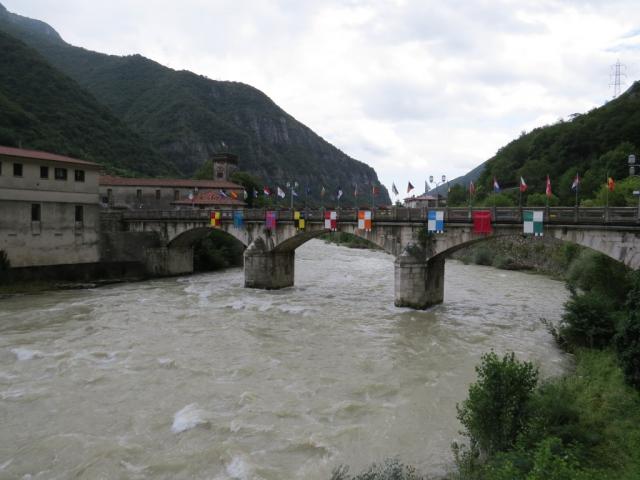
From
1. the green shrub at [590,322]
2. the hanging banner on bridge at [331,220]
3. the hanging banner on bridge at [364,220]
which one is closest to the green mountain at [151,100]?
the hanging banner on bridge at [331,220]

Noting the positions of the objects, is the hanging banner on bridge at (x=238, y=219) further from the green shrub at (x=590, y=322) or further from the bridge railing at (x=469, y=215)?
the green shrub at (x=590, y=322)

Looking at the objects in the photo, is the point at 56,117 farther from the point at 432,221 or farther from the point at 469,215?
the point at 469,215

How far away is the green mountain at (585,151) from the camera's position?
6462 cm

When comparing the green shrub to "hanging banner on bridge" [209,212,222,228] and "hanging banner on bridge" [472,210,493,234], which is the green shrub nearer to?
"hanging banner on bridge" [472,210,493,234]

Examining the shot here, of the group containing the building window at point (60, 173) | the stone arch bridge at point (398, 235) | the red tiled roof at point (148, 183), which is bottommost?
the stone arch bridge at point (398, 235)

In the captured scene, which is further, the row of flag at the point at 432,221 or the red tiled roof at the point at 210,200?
the red tiled roof at the point at 210,200

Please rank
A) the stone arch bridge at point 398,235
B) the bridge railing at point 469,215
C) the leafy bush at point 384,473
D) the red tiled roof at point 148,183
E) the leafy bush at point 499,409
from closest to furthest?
1. the leafy bush at point 384,473
2. the leafy bush at point 499,409
3. the bridge railing at point 469,215
4. the stone arch bridge at point 398,235
5. the red tiled roof at point 148,183

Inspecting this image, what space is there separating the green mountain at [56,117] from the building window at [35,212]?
152 ft

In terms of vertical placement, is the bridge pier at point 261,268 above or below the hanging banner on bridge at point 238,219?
below

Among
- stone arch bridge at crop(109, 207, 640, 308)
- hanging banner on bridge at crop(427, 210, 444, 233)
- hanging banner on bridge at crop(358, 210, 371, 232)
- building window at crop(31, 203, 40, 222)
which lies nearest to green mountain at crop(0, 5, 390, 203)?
stone arch bridge at crop(109, 207, 640, 308)

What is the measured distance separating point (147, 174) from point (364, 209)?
300 feet

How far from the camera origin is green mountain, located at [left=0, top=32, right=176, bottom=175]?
77.9 metres

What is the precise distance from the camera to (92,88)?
167750 millimetres

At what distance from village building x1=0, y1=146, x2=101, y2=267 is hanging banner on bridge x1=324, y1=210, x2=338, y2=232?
20151 mm
